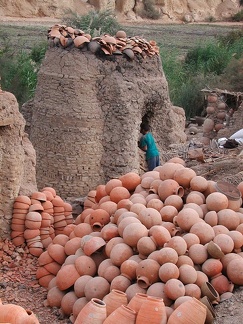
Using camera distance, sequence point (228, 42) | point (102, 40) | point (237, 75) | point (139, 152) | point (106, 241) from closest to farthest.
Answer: point (106, 241)
point (102, 40)
point (139, 152)
point (237, 75)
point (228, 42)

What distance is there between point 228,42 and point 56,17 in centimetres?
1033

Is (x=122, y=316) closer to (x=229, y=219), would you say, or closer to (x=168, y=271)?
(x=168, y=271)

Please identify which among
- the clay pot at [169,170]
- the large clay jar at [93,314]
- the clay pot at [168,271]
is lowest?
the large clay jar at [93,314]

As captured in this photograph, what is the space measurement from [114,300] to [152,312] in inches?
14.6

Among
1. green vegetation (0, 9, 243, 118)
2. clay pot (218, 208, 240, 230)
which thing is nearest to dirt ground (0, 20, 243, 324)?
clay pot (218, 208, 240, 230)

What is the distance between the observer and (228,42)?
25.3m

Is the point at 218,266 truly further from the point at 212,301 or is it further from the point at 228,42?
the point at 228,42

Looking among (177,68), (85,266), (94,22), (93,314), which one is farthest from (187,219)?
(94,22)

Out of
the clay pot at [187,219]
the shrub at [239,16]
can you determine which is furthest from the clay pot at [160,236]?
the shrub at [239,16]

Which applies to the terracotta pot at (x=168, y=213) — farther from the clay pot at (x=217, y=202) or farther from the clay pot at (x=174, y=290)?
the clay pot at (x=174, y=290)

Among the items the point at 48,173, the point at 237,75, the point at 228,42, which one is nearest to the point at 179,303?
the point at 48,173

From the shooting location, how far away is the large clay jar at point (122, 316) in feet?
12.3

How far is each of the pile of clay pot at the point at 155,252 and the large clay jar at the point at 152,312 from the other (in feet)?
0.04

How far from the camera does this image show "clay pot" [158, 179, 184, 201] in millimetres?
5117
